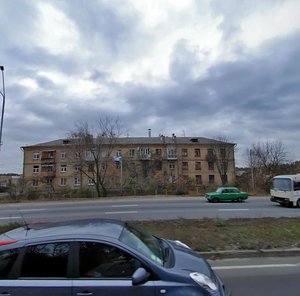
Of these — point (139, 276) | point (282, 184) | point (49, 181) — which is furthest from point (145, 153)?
point (139, 276)

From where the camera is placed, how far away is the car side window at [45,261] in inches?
145

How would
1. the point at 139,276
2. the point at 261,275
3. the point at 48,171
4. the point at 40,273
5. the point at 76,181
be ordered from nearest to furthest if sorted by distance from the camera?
the point at 139,276, the point at 40,273, the point at 261,275, the point at 76,181, the point at 48,171

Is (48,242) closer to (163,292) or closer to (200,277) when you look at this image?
(163,292)

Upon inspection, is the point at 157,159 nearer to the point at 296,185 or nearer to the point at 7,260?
the point at 296,185

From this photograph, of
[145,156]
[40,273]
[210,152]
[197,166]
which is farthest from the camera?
[197,166]

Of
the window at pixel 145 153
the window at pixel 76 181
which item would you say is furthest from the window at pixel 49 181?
the window at pixel 145 153

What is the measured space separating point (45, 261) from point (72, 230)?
0.47 m

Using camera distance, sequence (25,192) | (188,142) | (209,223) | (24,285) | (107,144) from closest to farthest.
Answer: (24,285) → (209,223) → (25,192) → (107,144) → (188,142)

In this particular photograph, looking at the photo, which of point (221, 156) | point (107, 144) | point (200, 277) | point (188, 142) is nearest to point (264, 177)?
point (107, 144)

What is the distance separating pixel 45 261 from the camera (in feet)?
12.2

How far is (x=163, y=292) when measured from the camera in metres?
3.61

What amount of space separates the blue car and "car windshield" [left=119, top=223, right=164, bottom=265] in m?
0.02

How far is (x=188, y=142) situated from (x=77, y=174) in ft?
84.7

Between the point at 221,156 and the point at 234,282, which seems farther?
the point at 221,156
